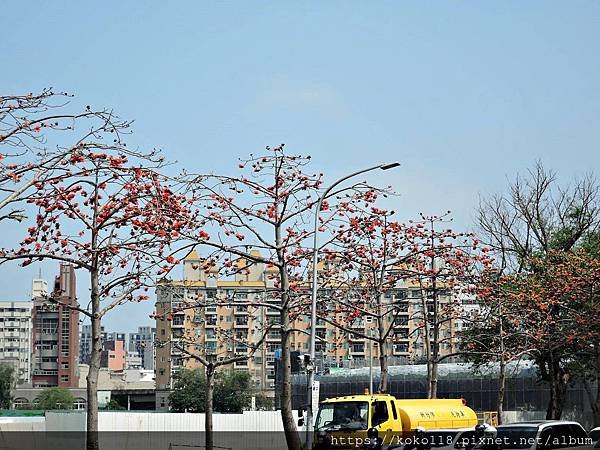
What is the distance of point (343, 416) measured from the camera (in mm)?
26500

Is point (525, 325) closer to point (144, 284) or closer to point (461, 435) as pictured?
point (461, 435)

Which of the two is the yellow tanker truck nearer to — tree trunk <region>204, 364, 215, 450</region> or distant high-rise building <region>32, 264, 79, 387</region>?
tree trunk <region>204, 364, 215, 450</region>

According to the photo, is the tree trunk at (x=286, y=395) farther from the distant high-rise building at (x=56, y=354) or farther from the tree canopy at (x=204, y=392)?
the distant high-rise building at (x=56, y=354)

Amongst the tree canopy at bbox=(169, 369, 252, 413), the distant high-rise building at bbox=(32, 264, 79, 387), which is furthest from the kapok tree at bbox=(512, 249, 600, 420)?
the distant high-rise building at bbox=(32, 264, 79, 387)

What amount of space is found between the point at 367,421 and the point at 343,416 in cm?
74

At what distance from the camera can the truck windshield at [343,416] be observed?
26.2m

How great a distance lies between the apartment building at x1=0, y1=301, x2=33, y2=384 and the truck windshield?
5596 inches

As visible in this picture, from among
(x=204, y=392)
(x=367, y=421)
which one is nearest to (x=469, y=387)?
(x=204, y=392)

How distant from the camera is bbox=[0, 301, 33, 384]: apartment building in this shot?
532 ft

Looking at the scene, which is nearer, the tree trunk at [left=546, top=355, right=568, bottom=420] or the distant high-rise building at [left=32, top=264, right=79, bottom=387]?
the tree trunk at [left=546, top=355, right=568, bottom=420]

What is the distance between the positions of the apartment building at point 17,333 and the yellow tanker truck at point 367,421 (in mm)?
142076

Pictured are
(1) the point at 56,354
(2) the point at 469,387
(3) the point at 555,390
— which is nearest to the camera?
(3) the point at 555,390

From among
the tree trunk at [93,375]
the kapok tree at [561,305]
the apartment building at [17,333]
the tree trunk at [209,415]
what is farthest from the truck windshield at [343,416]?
the apartment building at [17,333]

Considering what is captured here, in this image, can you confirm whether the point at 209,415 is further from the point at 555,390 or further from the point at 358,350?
the point at 358,350
